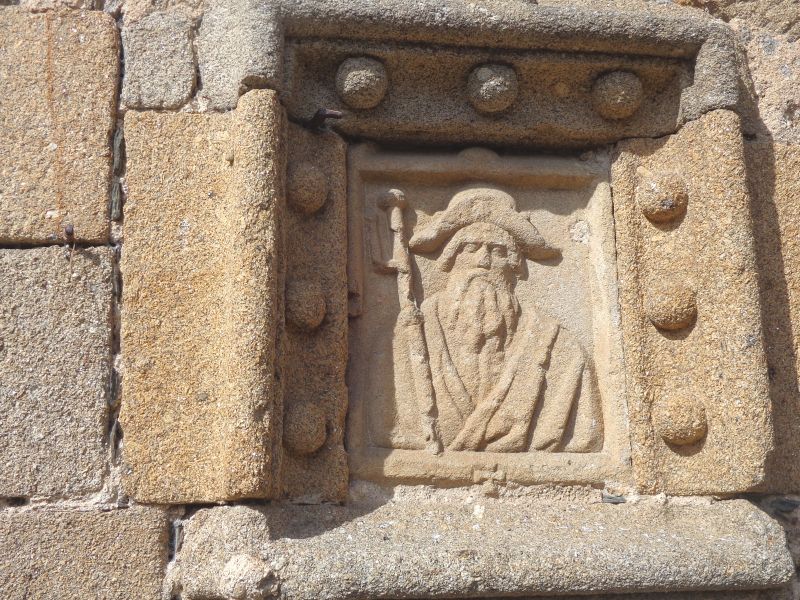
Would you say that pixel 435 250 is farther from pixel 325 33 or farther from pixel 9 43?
pixel 9 43

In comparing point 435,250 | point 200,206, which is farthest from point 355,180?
point 200,206

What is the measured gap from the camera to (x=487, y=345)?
2.76 meters

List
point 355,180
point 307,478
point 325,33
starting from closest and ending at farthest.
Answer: point 307,478, point 325,33, point 355,180

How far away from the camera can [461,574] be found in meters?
2.26

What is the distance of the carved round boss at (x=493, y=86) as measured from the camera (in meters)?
2.74

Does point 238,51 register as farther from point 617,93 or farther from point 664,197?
point 664,197

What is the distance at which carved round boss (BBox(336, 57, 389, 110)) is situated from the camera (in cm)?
269

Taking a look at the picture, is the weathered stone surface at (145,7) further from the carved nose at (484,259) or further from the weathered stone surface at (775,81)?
the weathered stone surface at (775,81)

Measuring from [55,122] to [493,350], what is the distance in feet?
4.80

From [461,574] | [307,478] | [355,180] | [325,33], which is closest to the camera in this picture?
[461,574]

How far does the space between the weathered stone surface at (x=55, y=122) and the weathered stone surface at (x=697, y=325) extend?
1600 mm

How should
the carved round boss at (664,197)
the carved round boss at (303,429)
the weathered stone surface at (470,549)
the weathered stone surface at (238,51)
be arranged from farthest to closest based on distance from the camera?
the carved round boss at (664,197), the weathered stone surface at (238,51), the carved round boss at (303,429), the weathered stone surface at (470,549)

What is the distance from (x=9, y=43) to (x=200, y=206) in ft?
2.65

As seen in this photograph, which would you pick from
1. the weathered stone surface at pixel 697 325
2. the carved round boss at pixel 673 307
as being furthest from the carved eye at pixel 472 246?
the carved round boss at pixel 673 307
